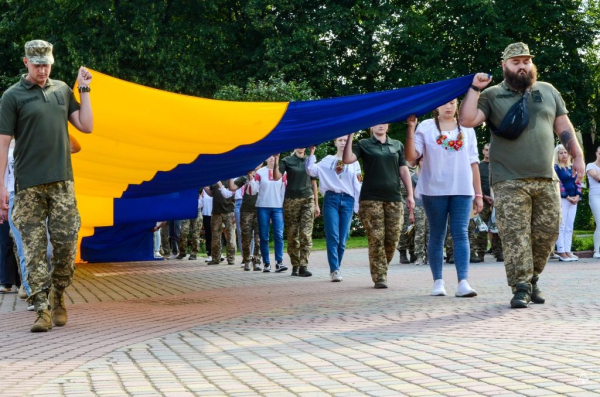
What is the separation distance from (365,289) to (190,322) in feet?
11.5

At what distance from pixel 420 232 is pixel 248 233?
3119mm

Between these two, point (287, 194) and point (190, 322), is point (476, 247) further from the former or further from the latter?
point (190, 322)

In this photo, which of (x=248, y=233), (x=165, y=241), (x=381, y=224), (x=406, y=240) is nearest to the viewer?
(x=381, y=224)

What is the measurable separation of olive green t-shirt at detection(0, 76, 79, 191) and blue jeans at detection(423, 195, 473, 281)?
151 inches

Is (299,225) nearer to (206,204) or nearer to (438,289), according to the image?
(438,289)

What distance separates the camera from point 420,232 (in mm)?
16266

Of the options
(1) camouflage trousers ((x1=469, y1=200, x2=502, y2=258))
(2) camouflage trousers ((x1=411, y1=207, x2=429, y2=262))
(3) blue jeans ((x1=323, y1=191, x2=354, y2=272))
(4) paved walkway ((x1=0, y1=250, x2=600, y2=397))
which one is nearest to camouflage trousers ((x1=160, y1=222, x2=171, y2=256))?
(2) camouflage trousers ((x1=411, y1=207, x2=429, y2=262))

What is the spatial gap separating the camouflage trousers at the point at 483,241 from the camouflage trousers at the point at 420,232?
830 millimetres

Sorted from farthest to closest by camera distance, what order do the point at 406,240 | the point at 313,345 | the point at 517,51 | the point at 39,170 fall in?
the point at 406,240 → the point at 517,51 → the point at 39,170 → the point at 313,345

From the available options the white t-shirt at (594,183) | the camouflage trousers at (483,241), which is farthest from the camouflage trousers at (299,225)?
the white t-shirt at (594,183)

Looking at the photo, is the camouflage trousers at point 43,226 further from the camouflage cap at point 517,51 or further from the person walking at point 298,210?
the person walking at point 298,210

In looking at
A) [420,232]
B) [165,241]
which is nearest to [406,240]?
[420,232]

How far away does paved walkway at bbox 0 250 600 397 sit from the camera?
461 centimetres

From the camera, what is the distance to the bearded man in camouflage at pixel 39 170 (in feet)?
23.6
